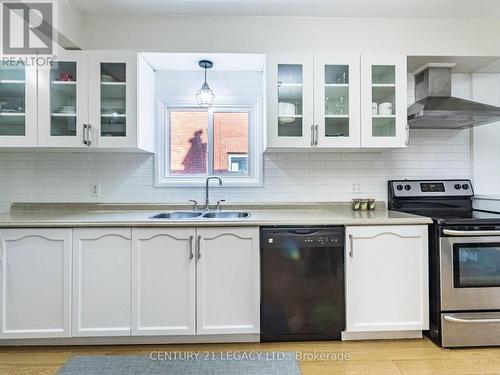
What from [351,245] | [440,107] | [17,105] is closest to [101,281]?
[17,105]

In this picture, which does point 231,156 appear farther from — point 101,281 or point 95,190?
point 101,281

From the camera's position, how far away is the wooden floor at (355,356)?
1803 millimetres

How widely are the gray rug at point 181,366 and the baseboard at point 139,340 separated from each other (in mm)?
131

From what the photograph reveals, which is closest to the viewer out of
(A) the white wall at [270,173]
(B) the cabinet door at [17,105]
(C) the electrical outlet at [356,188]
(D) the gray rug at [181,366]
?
(D) the gray rug at [181,366]

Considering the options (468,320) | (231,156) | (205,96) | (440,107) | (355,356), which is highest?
(205,96)

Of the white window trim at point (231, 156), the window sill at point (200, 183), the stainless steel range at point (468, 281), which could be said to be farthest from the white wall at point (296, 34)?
the stainless steel range at point (468, 281)

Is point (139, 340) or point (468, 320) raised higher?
point (468, 320)

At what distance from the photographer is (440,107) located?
2.31 metres

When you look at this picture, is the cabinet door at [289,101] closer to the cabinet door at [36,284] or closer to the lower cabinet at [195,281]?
the lower cabinet at [195,281]

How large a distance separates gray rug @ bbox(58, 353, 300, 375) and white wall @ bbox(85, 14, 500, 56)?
89.7 inches

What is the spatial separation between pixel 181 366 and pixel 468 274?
6.62 feet

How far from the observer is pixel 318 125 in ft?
7.60

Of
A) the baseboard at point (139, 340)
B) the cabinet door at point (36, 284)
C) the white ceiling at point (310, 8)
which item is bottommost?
the baseboard at point (139, 340)

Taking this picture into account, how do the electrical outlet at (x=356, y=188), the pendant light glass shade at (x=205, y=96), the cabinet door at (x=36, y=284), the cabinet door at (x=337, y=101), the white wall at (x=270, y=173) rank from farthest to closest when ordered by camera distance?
the electrical outlet at (x=356, y=188) < the white wall at (x=270, y=173) < the pendant light glass shade at (x=205, y=96) < the cabinet door at (x=337, y=101) < the cabinet door at (x=36, y=284)
